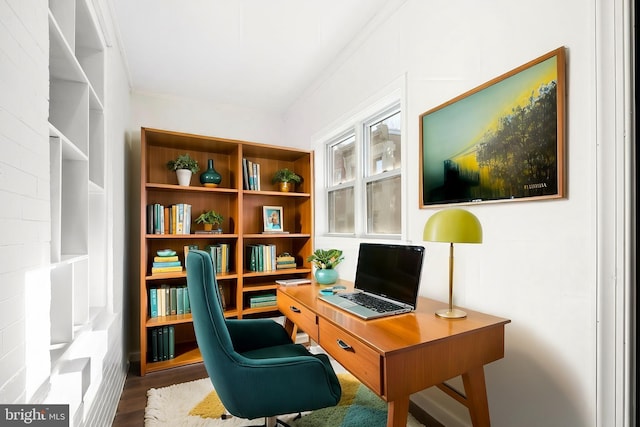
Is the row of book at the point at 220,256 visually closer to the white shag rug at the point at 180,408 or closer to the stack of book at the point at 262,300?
the stack of book at the point at 262,300

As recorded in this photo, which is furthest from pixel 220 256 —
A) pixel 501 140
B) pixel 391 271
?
pixel 501 140

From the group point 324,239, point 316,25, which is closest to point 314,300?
point 324,239

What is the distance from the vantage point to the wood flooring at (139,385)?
6.12ft

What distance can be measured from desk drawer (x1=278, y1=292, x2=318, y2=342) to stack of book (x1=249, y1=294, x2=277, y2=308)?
31.5 inches

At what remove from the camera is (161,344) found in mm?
2562

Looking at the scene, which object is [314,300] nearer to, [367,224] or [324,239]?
[367,224]

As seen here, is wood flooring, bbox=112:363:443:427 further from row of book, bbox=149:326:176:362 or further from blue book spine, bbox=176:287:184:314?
blue book spine, bbox=176:287:184:314

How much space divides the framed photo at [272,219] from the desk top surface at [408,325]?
1.58 meters

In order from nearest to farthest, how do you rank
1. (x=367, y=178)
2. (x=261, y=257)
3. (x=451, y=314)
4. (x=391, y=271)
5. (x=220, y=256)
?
(x=451, y=314) → (x=391, y=271) → (x=367, y=178) → (x=220, y=256) → (x=261, y=257)

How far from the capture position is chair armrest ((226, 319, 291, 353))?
179cm

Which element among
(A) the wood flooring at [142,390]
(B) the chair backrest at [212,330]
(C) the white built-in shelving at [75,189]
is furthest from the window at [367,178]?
(C) the white built-in shelving at [75,189]

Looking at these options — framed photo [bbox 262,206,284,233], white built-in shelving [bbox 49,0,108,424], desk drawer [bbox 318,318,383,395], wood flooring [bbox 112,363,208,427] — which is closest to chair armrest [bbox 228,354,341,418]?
desk drawer [bbox 318,318,383,395]

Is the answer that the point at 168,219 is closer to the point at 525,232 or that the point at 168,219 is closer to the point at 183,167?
the point at 183,167

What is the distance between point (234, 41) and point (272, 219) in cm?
160
